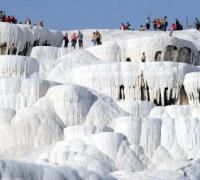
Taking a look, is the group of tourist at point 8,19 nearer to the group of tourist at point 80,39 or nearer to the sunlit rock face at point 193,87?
the group of tourist at point 80,39

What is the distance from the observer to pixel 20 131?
27.3 m

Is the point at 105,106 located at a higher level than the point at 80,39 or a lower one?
lower

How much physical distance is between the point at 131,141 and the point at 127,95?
19.1 ft

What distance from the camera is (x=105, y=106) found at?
29516 millimetres

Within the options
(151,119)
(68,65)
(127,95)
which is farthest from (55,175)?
(68,65)

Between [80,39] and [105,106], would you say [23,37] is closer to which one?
[80,39]

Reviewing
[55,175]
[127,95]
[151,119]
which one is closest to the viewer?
[55,175]

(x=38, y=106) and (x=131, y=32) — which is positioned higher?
(x=131, y=32)

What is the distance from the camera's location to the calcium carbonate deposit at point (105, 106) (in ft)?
83.6

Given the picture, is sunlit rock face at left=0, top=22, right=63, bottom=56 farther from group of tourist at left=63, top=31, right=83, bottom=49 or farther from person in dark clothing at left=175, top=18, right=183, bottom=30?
person in dark clothing at left=175, top=18, right=183, bottom=30

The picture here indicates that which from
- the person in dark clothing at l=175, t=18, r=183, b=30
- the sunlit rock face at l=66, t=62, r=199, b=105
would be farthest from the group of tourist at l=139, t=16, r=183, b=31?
the sunlit rock face at l=66, t=62, r=199, b=105

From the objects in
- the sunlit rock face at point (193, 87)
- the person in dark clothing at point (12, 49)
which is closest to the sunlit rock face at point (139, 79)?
the sunlit rock face at point (193, 87)

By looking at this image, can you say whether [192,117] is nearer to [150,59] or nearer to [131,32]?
[150,59]

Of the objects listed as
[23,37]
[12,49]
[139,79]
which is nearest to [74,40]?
[23,37]
